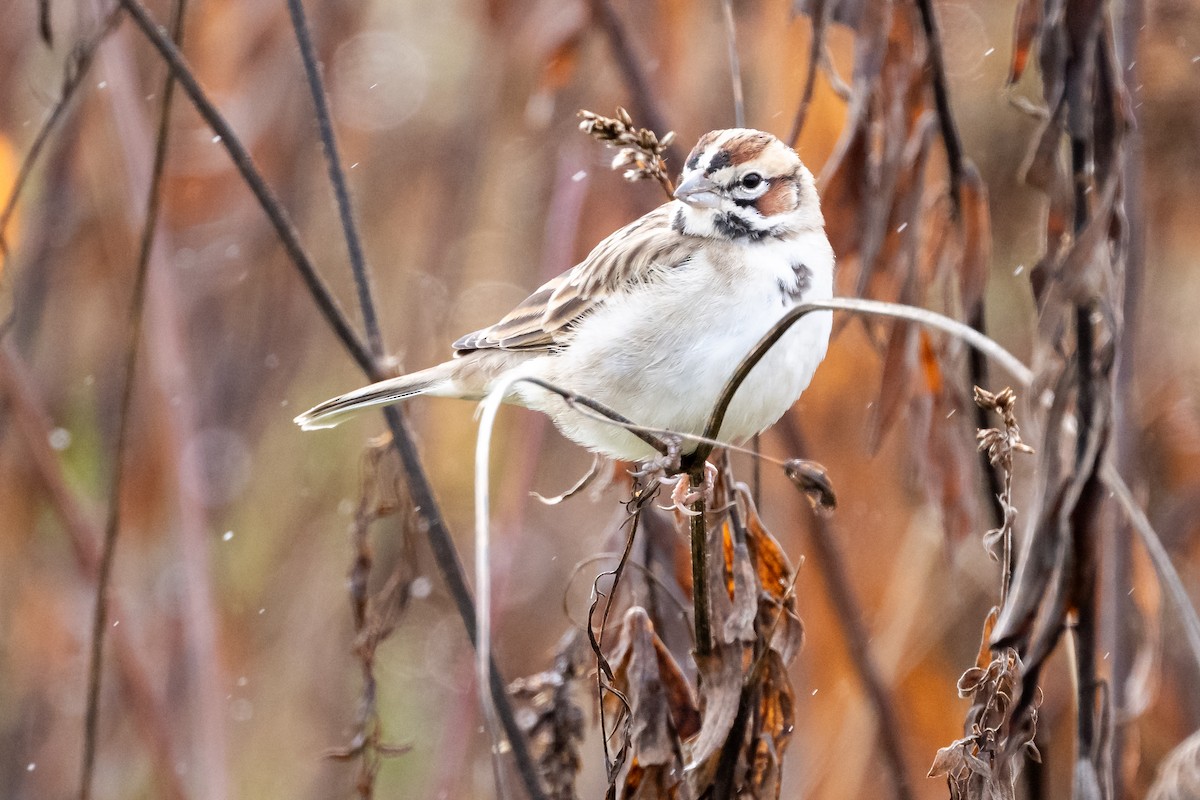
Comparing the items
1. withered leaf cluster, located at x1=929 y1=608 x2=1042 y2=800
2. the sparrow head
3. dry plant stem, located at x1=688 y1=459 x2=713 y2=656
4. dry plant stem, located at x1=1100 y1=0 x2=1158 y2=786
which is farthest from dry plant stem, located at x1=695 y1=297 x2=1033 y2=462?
dry plant stem, located at x1=1100 y1=0 x2=1158 y2=786

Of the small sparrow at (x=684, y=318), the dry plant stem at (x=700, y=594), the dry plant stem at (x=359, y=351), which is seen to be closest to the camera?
the dry plant stem at (x=700, y=594)

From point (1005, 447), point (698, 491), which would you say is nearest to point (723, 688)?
point (698, 491)

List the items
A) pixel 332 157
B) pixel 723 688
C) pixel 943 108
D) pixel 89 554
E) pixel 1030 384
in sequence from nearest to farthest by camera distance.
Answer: pixel 1030 384
pixel 723 688
pixel 332 157
pixel 943 108
pixel 89 554

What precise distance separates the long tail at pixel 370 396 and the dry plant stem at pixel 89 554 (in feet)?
2.33

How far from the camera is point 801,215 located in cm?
254

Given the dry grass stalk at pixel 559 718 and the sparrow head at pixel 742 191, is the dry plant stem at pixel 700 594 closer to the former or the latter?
the dry grass stalk at pixel 559 718

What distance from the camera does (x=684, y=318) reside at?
7.65ft

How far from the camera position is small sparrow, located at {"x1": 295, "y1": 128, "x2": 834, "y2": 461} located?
222cm

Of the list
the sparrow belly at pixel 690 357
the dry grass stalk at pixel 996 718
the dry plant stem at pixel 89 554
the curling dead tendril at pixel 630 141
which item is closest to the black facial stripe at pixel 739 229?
the sparrow belly at pixel 690 357

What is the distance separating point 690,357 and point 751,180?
→ 1.43ft

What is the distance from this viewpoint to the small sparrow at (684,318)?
7.29 feet

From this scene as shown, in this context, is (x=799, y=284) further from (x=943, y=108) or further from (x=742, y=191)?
(x=943, y=108)

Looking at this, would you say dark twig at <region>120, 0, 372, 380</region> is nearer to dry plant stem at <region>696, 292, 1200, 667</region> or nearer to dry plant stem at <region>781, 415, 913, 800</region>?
dry plant stem at <region>696, 292, 1200, 667</region>

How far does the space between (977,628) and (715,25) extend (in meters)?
1.84
